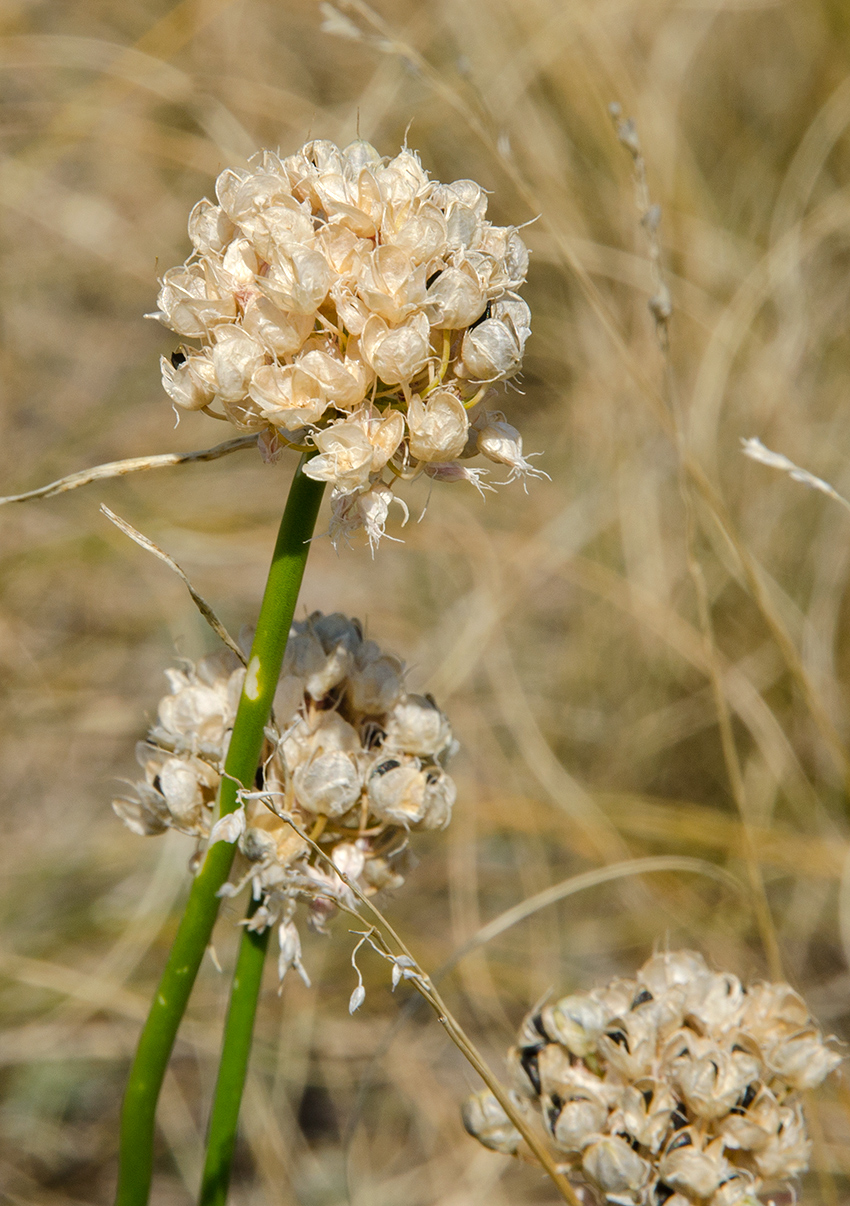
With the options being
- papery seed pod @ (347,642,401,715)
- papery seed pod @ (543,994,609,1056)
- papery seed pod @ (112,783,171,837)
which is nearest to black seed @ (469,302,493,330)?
papery seed pod @ (347,642,401,715)

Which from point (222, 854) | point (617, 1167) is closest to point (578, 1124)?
point (617, 1167)

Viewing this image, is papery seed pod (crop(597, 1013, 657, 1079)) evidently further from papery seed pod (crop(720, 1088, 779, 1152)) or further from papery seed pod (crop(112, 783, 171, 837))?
papery seed pod (crop(112, 783, 171, 837))

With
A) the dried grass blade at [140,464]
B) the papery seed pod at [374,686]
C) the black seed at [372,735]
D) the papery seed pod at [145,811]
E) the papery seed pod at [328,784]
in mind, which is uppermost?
the dried grass blade at [140,464]

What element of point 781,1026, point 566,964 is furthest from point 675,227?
point 781,1026

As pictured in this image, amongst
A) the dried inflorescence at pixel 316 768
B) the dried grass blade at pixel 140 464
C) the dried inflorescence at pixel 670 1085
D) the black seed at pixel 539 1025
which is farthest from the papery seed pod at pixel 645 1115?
the dried grass blade at pixel 140 464

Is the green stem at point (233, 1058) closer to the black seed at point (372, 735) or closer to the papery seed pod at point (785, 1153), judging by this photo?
the black seed at point (372, 735)

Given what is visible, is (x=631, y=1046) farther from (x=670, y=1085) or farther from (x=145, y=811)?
(x=145, y=811)

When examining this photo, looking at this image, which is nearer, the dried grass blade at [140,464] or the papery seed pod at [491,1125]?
the dried grass blade at [140,464]
